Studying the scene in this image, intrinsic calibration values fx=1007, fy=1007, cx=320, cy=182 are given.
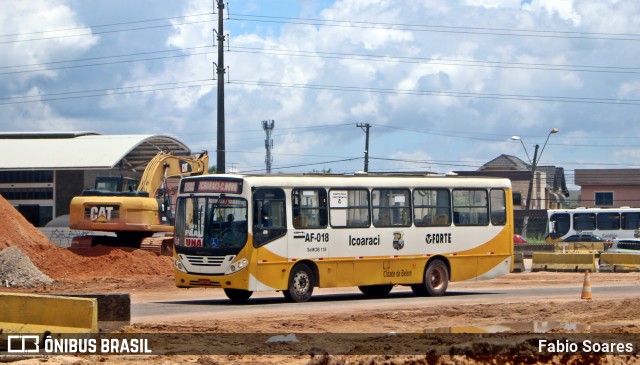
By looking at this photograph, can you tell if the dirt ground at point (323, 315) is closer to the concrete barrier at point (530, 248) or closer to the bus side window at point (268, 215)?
the bus side window at point (268, 215)

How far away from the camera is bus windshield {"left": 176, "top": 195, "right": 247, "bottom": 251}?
22109 mm

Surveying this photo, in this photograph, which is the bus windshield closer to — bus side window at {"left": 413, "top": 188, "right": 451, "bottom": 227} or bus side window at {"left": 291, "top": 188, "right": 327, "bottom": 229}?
bus side window at {"left": 291, "top": 188, "right": 327, "bottom": 229}

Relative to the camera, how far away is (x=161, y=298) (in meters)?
24.5

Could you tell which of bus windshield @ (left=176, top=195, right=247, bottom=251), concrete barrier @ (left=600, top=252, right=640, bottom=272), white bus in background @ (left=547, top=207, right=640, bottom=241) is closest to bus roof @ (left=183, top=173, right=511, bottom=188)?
bus windshield @ (left=176, top=195, right=247, bottom=251)

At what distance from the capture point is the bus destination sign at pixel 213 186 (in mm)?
22266

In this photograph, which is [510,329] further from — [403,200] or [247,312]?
[403,200]

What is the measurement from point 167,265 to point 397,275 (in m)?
10.5

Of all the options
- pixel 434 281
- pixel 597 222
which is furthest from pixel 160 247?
pixel 597 222

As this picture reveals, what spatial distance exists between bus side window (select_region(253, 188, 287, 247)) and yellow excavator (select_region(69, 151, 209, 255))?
12350 millimetres

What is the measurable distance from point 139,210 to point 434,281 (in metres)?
12.7

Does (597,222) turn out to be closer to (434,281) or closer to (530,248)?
(530,248)

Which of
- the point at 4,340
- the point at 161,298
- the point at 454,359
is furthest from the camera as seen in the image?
the point at 161,298

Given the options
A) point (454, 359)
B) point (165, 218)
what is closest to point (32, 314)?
point (454, 359)

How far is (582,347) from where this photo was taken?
41.2ft
